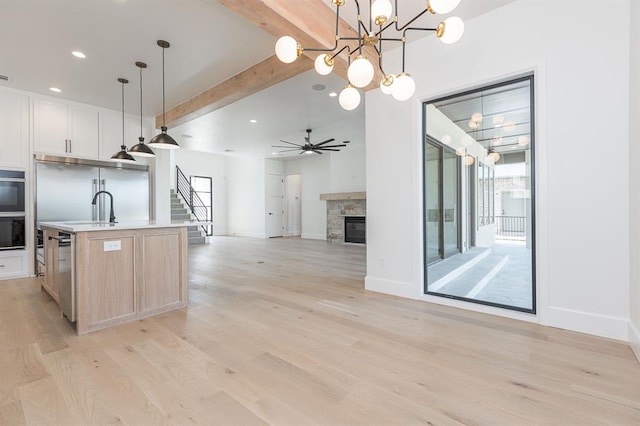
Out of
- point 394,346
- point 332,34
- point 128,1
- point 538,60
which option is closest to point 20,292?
point 128,1

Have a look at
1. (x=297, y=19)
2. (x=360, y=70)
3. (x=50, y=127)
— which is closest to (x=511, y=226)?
(x=360, y=70)

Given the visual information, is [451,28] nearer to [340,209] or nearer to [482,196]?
[482,196]

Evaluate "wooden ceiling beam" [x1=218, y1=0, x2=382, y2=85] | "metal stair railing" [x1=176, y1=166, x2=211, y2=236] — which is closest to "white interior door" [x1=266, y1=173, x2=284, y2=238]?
"metal stair railing" [x1=176, y1=166, x2=211, y2=236]

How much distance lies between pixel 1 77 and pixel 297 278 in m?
4.92

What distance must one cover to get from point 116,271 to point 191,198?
8.53m

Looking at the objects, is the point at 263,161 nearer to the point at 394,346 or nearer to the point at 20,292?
the point at 20,292

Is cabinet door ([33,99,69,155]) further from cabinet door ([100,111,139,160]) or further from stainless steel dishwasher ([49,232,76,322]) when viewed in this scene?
stainless steel dishwasher ([49,232,76,322])

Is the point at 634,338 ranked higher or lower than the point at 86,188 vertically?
lower

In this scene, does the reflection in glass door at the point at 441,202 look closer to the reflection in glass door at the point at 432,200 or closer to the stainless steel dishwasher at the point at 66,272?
the reflection in glass door at the point at 432,200

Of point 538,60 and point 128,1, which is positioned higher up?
point 128,1

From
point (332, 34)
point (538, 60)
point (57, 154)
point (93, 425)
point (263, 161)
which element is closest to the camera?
point (93, 425)

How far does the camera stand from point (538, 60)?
2562mm

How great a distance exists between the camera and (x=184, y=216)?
948 centimetres

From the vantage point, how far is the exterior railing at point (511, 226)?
2863 mm
